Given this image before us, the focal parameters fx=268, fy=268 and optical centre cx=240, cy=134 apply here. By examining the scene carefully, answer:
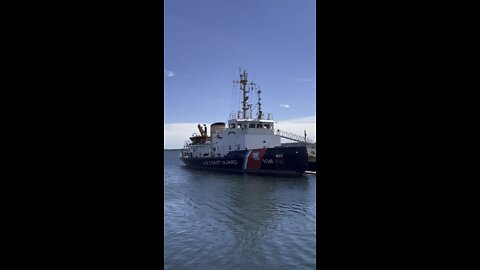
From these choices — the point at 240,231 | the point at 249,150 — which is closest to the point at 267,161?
the point at 249,150

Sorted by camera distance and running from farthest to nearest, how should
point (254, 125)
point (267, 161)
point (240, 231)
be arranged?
point (254, 125) → point (267, 161) → point (240, 231)

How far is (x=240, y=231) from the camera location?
1005cm

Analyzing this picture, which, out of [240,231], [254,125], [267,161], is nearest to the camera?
[240,231]

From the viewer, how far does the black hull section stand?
89.4 feet

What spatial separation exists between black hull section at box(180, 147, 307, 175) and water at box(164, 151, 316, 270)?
9.63m

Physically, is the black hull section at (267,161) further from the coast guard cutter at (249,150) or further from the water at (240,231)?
the water at (240,231)

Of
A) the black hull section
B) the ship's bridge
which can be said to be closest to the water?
the black hull section

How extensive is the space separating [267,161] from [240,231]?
1886cm

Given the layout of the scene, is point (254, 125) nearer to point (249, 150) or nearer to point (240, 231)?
point (249, 150)
